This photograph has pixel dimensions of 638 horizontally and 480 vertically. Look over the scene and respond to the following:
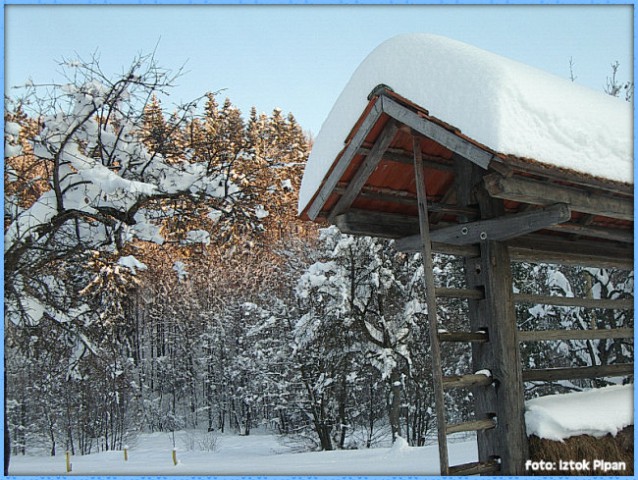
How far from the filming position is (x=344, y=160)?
5164mm

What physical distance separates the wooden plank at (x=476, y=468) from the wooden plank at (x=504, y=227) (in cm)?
193

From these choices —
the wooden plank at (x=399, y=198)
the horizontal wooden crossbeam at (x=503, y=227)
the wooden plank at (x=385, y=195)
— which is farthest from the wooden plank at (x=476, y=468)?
the wooden plank at (x=385, y=195)

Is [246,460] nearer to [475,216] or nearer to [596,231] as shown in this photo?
[596,231]

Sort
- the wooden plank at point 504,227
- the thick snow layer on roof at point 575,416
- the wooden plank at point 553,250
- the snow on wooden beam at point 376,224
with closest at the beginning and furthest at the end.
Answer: the wooden plank at point 504,227
the thick snow layer on roof at point 575,416
the wooden plank at point 553,250
the snow on wooden beam at point 376,224

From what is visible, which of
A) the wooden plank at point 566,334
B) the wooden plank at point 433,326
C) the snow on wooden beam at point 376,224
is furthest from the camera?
the snow on wooden beam at point 376,224

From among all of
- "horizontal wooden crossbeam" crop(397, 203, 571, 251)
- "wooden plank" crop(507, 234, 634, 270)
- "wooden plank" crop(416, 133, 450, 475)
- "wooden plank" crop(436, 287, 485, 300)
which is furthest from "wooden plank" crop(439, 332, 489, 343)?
"wooden plank" crop(507, 234, 634, 270)

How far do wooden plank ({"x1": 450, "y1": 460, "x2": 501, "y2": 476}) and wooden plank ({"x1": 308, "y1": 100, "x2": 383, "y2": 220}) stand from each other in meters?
2.53

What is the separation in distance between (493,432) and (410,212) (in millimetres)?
2343

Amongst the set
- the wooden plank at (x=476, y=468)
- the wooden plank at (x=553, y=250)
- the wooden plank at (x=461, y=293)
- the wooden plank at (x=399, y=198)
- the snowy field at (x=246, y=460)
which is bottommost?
the snowy field at (x=246, y=460)

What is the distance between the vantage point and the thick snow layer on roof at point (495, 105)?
429 cm

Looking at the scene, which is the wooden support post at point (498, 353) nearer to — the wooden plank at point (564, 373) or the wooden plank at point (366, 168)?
the wooden plank at point (564, 373)

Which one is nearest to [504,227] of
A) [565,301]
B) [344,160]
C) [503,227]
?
[503,227]

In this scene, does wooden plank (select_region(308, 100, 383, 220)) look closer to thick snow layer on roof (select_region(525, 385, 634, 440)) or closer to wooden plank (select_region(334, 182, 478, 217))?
wooden plank (select_region(334, 182, 478, 217))

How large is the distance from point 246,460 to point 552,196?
58.7 ft
